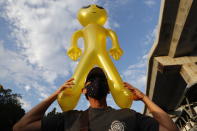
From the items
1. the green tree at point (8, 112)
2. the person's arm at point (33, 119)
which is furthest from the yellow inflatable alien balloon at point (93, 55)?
the green tree at point (8, 112)

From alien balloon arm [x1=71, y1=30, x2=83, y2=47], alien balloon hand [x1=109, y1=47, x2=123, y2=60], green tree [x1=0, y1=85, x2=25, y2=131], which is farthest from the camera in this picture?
green tree [x1=0, y1=85, x2=25, y2=131]

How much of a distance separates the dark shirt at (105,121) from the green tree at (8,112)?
23186 mm

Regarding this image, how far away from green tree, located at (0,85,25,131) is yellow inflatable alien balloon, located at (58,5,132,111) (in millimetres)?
21777

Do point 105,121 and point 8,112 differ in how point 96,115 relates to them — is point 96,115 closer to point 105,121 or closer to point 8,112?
point 105,121

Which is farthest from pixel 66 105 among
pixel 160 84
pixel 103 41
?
pixel 160 84

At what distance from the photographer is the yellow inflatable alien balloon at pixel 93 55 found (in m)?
3.03

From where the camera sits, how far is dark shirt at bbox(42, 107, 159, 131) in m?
2.02

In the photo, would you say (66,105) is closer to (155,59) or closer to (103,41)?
(103,41)

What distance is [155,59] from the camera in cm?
1136

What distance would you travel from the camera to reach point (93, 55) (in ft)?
12.3

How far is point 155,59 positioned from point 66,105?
8997 millimetres

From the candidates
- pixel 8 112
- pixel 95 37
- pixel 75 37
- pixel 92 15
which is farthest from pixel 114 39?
pixel 8 112

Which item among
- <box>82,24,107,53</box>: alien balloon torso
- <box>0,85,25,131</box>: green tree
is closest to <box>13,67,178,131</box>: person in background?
<box>82,24,107,53</box>: alien balloon torso

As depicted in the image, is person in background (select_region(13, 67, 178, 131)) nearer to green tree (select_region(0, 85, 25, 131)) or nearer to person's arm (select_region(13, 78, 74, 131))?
person's arm (select_region(13, 78, 74, 131))
